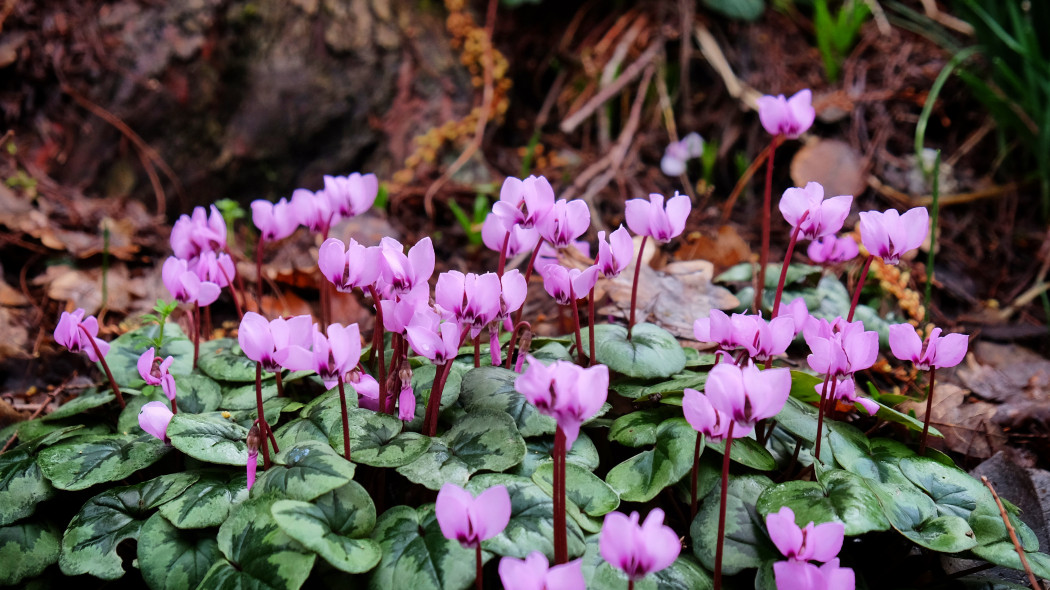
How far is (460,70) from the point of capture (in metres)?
3.65

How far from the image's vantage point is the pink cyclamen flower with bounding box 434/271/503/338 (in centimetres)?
125

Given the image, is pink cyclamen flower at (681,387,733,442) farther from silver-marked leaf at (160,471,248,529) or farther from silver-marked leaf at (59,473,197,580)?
silver-marked leaf at (59,473,197,580)

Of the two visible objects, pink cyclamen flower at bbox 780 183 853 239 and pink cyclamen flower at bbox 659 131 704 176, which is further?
pink cyclamen flower at bbox 659 131 704 176

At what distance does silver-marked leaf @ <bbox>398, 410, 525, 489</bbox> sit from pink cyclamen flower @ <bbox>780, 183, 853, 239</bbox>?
27.4 inches

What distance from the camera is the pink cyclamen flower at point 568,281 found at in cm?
140

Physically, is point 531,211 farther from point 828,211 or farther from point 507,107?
point 507,107

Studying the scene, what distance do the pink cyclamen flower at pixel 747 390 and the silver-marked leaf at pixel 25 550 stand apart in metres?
1.23

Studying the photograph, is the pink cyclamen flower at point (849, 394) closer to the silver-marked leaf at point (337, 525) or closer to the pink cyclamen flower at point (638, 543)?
the pink cyclamen flower at point (638, 543)

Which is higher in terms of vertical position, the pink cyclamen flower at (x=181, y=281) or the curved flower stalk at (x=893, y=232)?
the curved flower stalk at (x=893, y=232)

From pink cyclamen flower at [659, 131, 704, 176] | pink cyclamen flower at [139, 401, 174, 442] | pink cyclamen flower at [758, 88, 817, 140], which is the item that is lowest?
pink cyclamen flower at [659, 131, 704, 176]

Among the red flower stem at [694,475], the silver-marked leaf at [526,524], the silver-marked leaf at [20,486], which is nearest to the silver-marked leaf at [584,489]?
the silver-marked leaf at [526,524]

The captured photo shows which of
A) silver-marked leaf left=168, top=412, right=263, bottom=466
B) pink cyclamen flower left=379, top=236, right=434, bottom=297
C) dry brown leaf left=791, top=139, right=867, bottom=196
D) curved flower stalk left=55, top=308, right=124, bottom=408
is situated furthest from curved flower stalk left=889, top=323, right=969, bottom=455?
dry brown leaf left=791, top=139, right=867, bottom=196

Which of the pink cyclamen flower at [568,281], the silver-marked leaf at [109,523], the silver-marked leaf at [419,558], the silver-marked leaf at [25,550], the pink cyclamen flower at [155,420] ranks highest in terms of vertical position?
the pink cyclamen flower at [568,281]

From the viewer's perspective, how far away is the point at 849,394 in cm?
147
